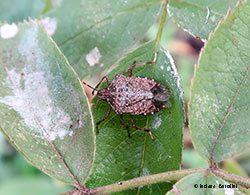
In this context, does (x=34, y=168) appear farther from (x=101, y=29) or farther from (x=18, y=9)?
(x=101, y=29)

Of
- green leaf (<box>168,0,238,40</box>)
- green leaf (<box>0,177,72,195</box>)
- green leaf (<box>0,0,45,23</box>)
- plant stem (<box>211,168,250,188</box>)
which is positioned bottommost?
plant stem (<box>211,168,250,188</box>)

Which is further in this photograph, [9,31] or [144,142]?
[144,142]

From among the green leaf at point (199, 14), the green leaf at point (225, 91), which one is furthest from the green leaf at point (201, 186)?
the green leaf at point (199, 14)

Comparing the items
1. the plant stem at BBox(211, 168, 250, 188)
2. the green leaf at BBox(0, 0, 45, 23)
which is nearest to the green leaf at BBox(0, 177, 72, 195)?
the green leaf at BBox(0, 0, 45, 23)

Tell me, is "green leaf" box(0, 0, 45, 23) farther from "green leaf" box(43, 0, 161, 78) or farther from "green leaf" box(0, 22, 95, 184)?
"green leaf" box(0, 22, 95, 184)

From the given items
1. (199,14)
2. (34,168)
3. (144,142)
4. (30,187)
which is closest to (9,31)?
(144,142)

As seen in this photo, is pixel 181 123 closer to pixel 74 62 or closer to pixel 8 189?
pixel 74 62

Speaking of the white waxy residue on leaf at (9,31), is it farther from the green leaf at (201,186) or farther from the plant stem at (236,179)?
the plant stem at (236,179)
